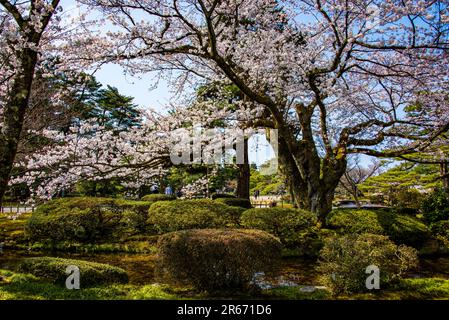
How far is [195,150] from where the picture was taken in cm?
1186

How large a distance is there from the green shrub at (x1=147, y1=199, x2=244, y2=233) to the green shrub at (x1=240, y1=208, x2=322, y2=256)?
2.23ft

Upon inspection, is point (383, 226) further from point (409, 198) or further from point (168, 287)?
point (409, 198)

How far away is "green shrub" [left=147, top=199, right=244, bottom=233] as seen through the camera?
9.70 meters

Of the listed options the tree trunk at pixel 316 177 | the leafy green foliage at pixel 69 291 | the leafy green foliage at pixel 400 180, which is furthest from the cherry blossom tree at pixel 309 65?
the leafy green foliage at pixel 400 180

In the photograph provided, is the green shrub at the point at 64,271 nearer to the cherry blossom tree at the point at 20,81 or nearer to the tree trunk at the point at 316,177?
the cherry blossom tree at the point at 20,81

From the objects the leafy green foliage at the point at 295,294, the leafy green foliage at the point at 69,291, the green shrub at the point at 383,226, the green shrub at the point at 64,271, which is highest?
the green shrub at the point at 383,226

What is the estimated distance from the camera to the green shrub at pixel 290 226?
29.9 ft

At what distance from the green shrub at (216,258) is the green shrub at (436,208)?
30.7ft

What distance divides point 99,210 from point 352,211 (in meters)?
8.20

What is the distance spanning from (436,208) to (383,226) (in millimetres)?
4527

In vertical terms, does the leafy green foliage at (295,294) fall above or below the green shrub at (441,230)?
below

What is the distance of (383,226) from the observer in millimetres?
8859

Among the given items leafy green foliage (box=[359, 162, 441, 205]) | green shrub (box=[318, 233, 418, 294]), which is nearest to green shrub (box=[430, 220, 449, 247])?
green shrub (box=[318, 233, 418, 294])

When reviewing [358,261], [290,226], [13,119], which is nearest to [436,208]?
[290,226]
